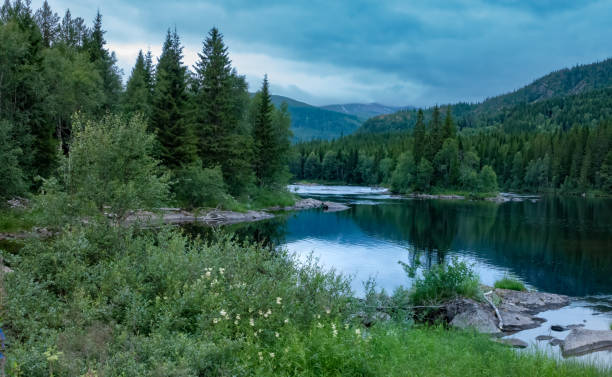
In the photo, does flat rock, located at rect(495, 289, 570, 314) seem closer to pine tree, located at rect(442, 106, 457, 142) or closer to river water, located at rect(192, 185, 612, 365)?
river water, located at rect(192, 185, 612, 365)

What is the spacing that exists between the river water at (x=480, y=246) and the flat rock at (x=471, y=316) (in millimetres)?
977

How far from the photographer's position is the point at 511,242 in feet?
118

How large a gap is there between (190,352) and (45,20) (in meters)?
63.8

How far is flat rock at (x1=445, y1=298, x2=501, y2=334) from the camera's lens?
1385 cm

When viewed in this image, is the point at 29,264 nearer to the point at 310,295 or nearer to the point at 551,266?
the point at 310,295

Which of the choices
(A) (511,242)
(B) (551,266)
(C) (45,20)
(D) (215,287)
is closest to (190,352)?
(D) (215,287)

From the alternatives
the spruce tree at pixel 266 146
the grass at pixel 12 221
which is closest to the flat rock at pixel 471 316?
the grass at pixel 12 221

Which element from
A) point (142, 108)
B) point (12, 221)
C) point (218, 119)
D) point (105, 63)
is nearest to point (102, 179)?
point (12, 221)

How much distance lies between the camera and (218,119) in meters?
48.9

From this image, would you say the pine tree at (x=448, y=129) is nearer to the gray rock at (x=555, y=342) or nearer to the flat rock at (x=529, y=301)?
the flat rock at (x=529, y=301)

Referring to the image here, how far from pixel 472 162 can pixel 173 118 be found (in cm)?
7124

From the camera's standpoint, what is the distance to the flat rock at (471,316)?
1385 cm

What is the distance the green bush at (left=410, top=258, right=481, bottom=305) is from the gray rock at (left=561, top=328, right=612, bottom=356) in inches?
135

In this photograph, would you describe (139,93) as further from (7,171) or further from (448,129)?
(448,129)
